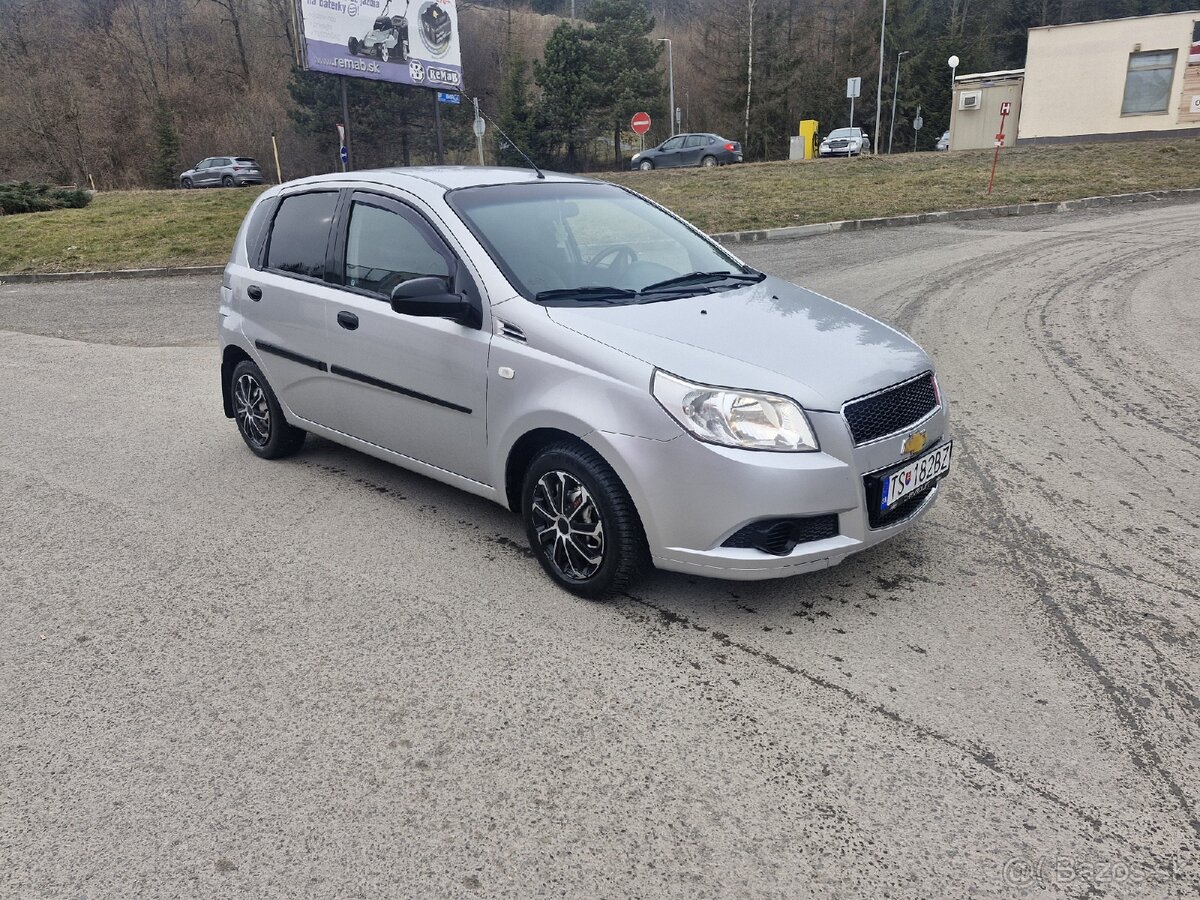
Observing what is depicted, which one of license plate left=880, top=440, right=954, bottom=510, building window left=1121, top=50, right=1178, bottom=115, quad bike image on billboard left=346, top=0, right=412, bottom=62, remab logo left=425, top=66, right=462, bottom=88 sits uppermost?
quad bike image on billboard left=346, top=0, right=412, bottom=62

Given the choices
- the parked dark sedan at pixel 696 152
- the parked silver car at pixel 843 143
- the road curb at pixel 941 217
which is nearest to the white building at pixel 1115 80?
the parked dark sedan at pixel 696 152

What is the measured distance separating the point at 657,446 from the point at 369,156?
54.8 meters

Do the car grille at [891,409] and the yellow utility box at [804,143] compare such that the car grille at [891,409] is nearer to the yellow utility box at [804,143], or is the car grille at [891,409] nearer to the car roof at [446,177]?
the car roof at [446,177]

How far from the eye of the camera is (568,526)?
146 inches

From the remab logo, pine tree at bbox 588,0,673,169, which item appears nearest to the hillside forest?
pine tree at bbox 588,0,673,169

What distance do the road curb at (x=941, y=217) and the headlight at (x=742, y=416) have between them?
41.6ft

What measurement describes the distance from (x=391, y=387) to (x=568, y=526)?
4.30 ft

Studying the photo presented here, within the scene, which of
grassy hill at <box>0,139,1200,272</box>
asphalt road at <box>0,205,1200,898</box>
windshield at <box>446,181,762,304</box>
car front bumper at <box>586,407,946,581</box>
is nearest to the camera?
asphalt road at <box>0,205,1200,898</box>

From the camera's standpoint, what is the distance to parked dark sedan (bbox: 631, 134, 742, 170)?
110 feet

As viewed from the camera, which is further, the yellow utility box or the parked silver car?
the parked silver car

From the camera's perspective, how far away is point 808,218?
16.7 meters

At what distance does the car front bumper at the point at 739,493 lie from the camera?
3.24 metres

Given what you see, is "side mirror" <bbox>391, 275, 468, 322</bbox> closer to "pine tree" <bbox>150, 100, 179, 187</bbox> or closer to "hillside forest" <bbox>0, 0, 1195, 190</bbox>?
"hillside forest" <bbox>0, 0, 1195, 190</bbox>

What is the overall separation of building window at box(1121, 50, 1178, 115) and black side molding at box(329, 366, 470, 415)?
106 feet
